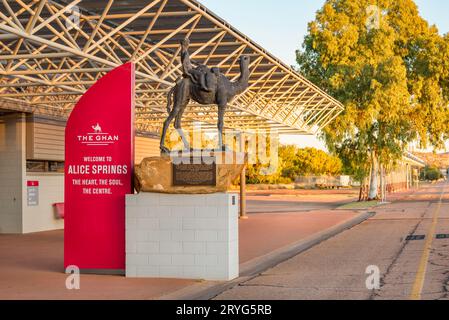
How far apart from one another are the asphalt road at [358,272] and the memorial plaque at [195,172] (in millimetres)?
2029

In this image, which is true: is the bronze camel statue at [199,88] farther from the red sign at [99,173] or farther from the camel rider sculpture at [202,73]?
the red sign at [99,173]

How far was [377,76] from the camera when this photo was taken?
47188 mm

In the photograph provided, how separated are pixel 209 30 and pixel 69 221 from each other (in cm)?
764

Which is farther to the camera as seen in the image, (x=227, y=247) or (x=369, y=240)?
(x=369, y=240)

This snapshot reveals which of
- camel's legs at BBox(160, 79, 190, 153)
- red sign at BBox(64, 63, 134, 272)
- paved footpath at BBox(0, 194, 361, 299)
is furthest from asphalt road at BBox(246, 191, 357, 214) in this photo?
red sign at BBox(64, 63, 134, 272)

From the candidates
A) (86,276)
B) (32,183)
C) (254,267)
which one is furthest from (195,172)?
(32,183)

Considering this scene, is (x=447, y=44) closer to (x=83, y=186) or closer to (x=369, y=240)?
(x=369, y=240)

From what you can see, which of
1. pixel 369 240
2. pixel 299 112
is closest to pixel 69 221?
pixel 369 240

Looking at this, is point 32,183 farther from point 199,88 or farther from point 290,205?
point 290,205

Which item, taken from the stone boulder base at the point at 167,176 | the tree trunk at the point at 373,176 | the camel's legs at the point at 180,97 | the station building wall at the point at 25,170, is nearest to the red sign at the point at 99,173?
the stone boulder base at the point at 167,176

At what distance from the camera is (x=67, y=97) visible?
28.5 meters

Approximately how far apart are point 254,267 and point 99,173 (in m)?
3.99

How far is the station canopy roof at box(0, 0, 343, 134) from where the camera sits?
1641 centimetres
